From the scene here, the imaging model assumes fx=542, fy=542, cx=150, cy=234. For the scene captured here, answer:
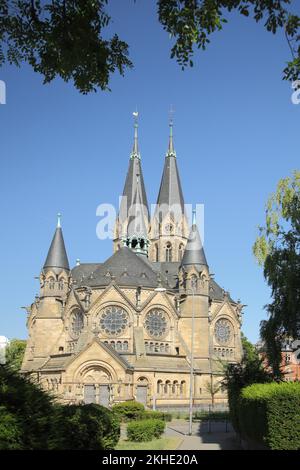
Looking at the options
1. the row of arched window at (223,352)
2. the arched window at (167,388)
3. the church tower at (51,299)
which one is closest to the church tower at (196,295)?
the row of arched window at (223,352)

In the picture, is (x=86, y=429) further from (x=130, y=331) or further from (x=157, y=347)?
(x=157, y=347)

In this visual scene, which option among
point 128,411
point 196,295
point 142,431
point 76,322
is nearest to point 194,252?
point 196,295

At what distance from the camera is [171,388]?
5691cm

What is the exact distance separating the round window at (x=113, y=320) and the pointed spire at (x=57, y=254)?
1130 centimetres

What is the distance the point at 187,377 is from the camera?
58.2 m

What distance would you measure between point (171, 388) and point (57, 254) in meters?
22.8

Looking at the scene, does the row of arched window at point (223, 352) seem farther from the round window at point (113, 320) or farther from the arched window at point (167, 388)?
the round window at point (113, 320)

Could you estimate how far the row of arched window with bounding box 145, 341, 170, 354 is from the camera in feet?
196

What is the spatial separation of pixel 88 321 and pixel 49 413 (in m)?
48.8

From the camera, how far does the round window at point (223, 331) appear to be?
6650 centimetres

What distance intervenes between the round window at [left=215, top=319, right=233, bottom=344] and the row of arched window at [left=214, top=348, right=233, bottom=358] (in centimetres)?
94

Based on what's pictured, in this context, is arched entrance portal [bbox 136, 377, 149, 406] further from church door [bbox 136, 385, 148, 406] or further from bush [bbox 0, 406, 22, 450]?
bush [bbox 0, 406, 22, 450]
